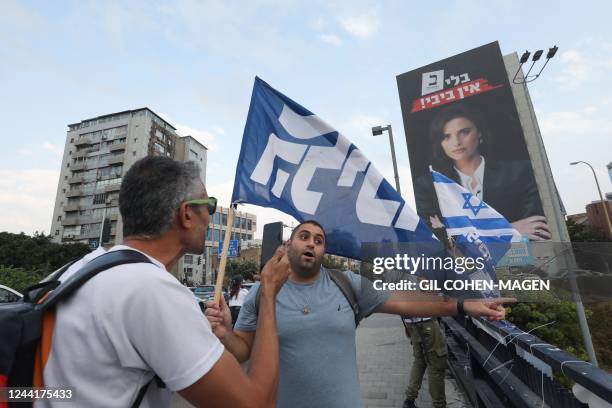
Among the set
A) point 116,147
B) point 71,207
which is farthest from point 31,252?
point 116,147

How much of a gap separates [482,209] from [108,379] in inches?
144

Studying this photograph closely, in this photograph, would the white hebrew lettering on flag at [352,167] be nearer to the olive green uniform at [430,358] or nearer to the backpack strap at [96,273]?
the backpack strap at [96,273]

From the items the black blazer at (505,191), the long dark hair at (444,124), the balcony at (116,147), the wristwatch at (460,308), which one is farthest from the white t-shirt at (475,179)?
the balcony at (116,147)

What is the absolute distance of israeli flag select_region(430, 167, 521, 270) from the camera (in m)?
3.41

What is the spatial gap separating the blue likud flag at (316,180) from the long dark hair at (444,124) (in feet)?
100

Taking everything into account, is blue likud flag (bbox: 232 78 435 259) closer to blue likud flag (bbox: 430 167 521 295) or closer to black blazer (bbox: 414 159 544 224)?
blue likud flag (bbox: 430 167 521 295)

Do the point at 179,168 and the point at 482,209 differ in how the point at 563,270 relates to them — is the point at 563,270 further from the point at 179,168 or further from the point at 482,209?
the point at 179,168

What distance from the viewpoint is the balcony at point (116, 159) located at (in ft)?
188

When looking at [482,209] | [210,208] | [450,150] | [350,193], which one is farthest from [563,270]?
[450,150]

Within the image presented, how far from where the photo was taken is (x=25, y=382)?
100 cm

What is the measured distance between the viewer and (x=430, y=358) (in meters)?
4.83

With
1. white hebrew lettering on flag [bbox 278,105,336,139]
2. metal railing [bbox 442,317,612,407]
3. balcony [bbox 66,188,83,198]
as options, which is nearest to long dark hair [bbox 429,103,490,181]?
metal railing [bbox 442,317,612,407]

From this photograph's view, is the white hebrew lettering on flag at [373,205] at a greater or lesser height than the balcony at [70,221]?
lesser

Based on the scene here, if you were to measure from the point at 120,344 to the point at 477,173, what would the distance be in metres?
34.6
